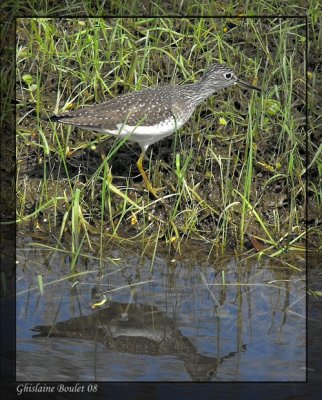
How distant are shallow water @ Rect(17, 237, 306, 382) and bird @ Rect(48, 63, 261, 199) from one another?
3.03 feet

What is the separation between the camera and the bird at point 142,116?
8742mm

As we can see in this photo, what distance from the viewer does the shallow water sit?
6816mm

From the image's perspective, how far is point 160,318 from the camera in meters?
7.55

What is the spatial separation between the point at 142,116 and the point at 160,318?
1.99 meters

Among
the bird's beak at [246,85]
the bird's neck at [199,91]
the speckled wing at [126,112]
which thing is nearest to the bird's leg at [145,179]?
the speckled wing at [126,112]

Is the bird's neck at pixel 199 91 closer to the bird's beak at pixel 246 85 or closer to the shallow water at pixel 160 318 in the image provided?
the bird's beak at pixel 246 85

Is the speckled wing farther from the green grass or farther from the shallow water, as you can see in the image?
the shallow water

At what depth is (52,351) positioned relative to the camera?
273 inches

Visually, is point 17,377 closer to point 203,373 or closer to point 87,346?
point 87,346

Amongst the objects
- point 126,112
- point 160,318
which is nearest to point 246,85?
point 126,112

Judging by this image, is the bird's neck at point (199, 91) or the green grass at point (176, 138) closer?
the green grass at point (176, 138)

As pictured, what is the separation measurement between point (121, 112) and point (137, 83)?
0.59 m

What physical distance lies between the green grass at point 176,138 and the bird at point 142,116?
0.17m

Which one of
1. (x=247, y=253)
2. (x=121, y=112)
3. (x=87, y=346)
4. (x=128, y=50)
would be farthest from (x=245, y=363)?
(x=128, y=50)
